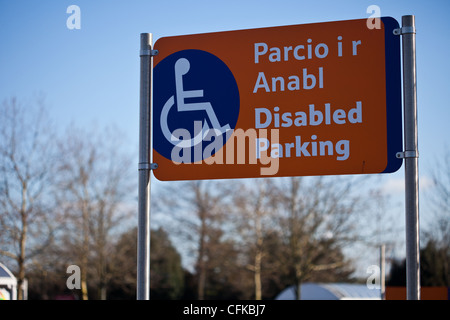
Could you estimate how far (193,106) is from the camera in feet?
15.3

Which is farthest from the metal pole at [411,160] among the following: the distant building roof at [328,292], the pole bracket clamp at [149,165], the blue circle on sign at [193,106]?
the distant building roof at [328,292]

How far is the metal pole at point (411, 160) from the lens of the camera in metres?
4.04

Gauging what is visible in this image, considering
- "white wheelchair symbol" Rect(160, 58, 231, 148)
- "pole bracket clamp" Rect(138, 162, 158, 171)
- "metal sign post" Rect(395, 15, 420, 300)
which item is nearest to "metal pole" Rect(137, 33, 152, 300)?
"pole bracket clamp" Rect(138, 162, 158, 171)

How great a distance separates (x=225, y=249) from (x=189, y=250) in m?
2.09

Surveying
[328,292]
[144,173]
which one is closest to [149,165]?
[144,173]

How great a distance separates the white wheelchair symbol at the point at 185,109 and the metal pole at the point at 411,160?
1.30 meters

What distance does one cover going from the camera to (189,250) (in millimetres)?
34594

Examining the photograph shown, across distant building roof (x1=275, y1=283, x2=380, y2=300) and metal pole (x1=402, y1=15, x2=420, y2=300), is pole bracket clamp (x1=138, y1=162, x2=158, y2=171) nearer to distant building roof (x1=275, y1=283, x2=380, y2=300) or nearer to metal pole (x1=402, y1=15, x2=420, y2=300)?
metal pole (x1=402, y1=15, x2=420, y2=300)

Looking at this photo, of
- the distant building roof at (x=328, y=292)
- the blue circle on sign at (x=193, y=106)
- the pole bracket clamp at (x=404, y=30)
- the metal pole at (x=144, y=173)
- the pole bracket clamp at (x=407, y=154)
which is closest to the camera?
the pole bracket clamp at (x=407, y=154)

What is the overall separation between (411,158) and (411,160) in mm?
14

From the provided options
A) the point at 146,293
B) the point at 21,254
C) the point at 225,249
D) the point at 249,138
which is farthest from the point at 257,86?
the point at 225,249

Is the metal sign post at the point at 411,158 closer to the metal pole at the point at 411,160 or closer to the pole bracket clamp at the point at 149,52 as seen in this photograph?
the metal pole at the point at 411,160

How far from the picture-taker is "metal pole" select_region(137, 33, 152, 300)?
4.44 metres
